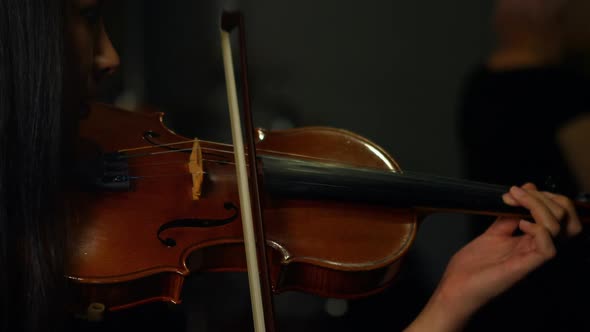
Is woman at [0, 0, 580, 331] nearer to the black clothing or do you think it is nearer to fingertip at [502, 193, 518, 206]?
fingertip at [502, 193, 518, 206]

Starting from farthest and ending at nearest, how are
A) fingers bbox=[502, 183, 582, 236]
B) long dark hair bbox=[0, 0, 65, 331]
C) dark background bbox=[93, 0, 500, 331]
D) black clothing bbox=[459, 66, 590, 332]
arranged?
1. dark background bbox=[93, 0, 500, 331]
2. black clothing bbox=[459, 66, 590, 332]
3. fingers bbox=[502, 183, 582, 236]
4. long dark hair bbox=[0, 0, 65, 331]

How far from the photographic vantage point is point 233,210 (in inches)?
24.7

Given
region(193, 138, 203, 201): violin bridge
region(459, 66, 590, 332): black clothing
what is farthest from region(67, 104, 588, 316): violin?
region(459, 66, 590, 332): black clothing

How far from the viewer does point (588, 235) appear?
68 cm

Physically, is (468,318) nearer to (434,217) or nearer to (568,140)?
(434,217)

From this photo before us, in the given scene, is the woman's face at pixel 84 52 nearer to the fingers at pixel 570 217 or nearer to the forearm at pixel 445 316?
the forearm at pixel 445 316

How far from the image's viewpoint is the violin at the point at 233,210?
1.85 ft

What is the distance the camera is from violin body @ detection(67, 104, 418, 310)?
0.54 meters

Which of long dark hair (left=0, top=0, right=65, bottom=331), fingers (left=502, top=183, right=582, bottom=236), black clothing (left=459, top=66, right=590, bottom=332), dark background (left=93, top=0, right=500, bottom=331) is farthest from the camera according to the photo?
dark background (left=93, top=0, right=500, bottom=331)

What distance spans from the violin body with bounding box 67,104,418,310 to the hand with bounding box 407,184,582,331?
0.08 metres

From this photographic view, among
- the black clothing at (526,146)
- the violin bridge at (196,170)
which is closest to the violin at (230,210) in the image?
the violin bridge at (196,170)

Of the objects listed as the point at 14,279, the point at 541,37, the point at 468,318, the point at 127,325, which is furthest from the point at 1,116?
the point at 541,37

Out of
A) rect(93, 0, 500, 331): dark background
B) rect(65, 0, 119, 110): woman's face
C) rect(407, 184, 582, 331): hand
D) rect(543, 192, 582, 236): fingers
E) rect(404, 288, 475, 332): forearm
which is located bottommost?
rect(404, 288, 475, 332): forearm

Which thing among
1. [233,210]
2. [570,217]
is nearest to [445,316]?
[570,217]
